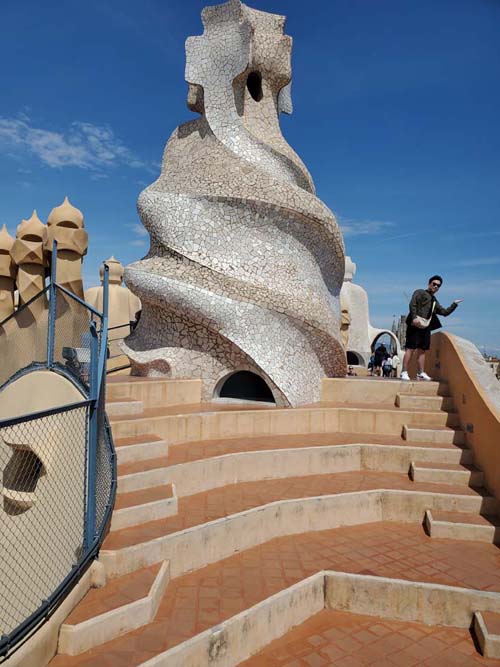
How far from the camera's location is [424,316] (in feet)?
27.2

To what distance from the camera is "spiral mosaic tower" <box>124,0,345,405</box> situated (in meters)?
8.10

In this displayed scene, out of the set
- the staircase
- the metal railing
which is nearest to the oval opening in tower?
the staircase

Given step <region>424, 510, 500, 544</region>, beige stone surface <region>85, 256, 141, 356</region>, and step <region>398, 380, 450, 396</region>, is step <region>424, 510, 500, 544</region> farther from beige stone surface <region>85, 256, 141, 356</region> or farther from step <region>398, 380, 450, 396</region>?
beige stone surface <region>85, 256, 141, 356</region>

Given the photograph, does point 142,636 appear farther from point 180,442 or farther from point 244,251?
point 244,251

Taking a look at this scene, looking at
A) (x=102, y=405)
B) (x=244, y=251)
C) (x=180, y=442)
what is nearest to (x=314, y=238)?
(x=244, y=251)

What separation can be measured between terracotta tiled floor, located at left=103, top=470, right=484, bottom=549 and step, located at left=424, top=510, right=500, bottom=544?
0.42 metres

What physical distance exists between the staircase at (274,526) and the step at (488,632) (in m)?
0.01

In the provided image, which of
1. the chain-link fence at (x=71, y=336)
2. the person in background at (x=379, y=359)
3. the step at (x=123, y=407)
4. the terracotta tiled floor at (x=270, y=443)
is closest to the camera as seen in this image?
the chain-link fence at (x=71, y=336)

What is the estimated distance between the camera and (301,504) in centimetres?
549

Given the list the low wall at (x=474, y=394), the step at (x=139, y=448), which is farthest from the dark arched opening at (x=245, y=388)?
the low wall at (x=474, y=394)

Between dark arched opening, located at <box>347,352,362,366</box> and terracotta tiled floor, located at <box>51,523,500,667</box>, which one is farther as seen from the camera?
dark arched opening, located at <box>347,352,362,366</box>

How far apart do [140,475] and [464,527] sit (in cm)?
359

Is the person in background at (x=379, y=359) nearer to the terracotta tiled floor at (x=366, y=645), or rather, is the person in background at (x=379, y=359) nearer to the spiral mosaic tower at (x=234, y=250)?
the spiral mosaic tower at (x=234, y=250)

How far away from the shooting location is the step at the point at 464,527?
5.32 m
